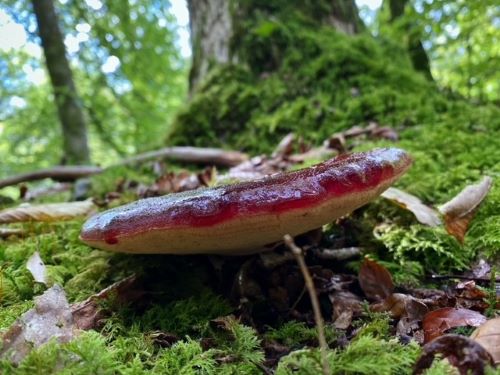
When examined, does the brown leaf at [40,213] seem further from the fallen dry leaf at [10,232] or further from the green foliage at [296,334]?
the green foliage at [296,334]

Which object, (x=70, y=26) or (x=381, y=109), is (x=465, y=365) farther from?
(x=70, y=26)

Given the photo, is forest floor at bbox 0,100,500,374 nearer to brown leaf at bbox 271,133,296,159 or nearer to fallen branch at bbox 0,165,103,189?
brown leaf at bbox 271,133,296,159

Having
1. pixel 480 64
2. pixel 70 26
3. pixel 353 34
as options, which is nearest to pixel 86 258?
pixel 353 34

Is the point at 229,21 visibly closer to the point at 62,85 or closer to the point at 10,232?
the point at 10,232

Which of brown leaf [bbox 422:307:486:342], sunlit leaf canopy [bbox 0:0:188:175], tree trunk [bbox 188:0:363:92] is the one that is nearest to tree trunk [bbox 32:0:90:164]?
sunlit leaf canopy [bbox 0:0:188:175]

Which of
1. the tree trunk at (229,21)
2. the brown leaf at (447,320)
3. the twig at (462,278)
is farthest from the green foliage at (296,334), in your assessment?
the tree trunk at (229,21)

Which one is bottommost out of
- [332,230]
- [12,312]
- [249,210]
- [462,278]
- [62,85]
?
[462,278]

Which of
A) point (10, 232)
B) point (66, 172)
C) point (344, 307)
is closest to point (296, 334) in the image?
point (344, 307)
